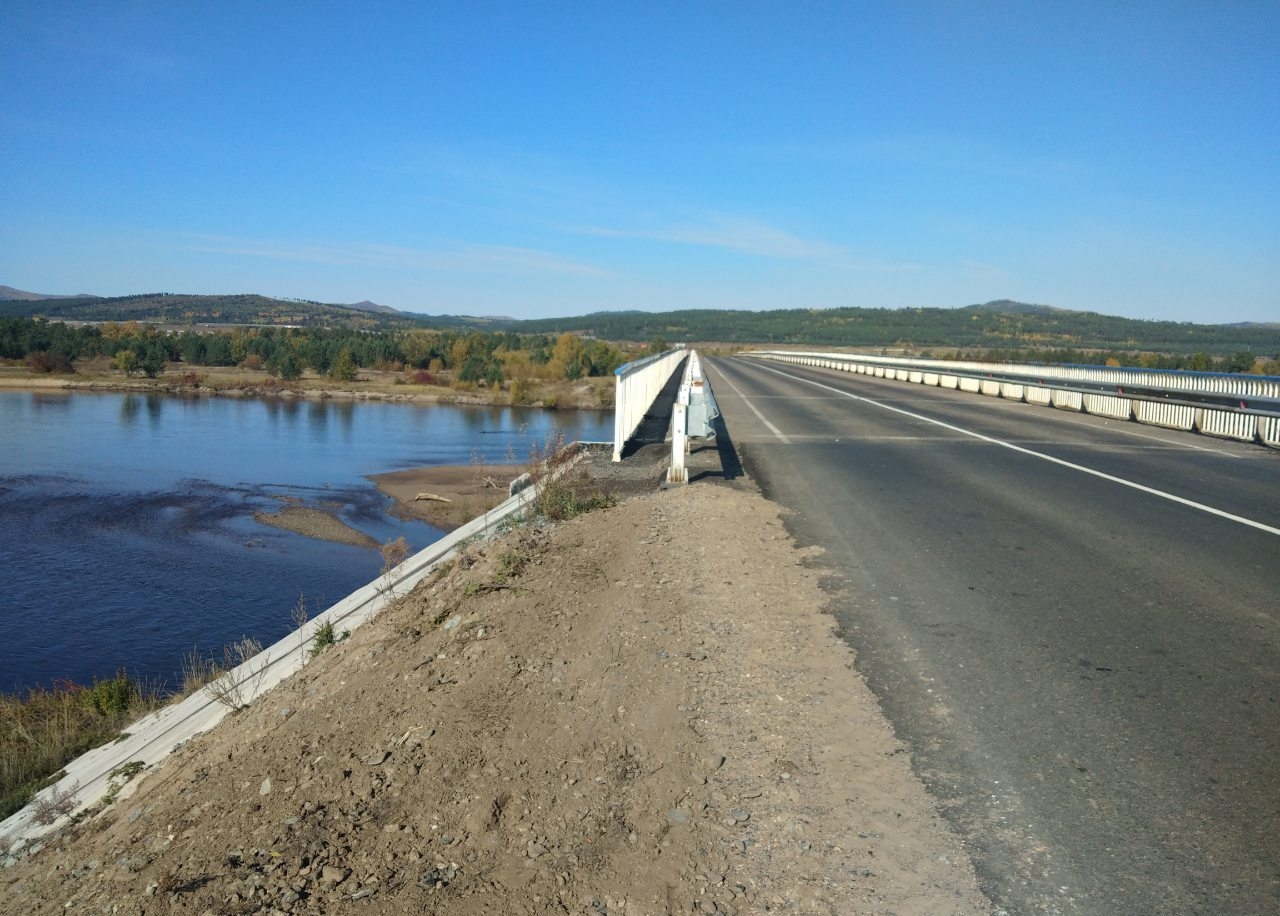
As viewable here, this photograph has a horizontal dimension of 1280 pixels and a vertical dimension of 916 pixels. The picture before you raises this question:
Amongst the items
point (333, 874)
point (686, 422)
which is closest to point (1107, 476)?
point (686, 422)

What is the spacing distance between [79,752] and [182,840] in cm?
783

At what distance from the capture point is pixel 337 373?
9025cm

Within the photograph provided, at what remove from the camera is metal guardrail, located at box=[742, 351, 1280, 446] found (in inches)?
717

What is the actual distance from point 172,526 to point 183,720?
732 inches

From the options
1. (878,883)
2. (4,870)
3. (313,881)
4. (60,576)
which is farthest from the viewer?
(60,576)

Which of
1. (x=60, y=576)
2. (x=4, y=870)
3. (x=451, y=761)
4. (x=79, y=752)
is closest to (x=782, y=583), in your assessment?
(x=451, y=761)

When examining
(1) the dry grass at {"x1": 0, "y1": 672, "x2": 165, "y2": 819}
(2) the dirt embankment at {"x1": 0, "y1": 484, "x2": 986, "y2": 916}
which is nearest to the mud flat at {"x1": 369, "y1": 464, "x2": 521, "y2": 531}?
(1) the dry grass at {"x1": 0, "y1": 672, "x2": 165, "y2": 819}

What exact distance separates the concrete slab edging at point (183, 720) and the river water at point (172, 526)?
275 cm

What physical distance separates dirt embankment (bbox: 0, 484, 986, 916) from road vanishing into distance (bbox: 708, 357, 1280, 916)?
29 cm

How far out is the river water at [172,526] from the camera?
1712 centimetres

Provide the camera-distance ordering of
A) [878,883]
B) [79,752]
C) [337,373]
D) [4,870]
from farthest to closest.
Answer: [337,373], [79,752], [4,870], [878,883]

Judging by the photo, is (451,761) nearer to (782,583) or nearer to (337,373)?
(782,583)

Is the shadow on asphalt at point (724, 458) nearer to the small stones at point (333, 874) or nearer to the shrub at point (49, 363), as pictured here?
the small stones at point (333, 874)

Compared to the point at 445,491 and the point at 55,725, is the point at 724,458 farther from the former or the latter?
the point at 445,491
